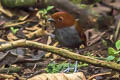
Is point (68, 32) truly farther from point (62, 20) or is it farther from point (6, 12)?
point (6, 12)

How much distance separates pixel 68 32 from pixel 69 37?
0.27 ft

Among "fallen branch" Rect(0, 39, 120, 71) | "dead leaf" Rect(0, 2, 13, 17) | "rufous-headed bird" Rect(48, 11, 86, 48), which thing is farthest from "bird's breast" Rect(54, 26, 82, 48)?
"fallen branch" Rect(0, 39, 120, 71)

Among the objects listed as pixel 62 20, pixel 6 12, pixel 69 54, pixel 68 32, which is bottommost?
pixel 6 12

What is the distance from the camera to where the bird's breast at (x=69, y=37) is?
479 cm

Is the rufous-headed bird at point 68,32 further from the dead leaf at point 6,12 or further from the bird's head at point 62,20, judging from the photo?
the dead leaf at point 6,12

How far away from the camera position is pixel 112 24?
585 cm

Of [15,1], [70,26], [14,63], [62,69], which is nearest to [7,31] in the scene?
[15,1]

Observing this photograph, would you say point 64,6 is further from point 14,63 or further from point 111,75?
point 111,75

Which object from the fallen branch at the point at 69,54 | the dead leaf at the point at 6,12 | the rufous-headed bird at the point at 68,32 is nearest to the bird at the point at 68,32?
the rufous-headed bird at the point at 68,32

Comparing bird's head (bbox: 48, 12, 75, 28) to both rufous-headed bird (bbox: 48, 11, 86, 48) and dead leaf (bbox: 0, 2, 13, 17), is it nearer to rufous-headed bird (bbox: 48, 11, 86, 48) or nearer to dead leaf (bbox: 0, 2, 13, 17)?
rufous-headed bird (bbox: 48, 11, 86, 48)

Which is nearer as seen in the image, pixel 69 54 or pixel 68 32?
pixel 69 54

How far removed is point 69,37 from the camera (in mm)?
4820

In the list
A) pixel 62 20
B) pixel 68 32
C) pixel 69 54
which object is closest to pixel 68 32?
pixel 68 32

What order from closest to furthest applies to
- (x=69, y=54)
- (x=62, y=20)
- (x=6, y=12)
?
(x=69, y=54) → (x=62, y=20) → (x=6, y=12)
